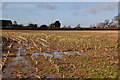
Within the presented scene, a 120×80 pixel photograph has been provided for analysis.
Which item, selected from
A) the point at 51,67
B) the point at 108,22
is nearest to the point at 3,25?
the point at 108,22

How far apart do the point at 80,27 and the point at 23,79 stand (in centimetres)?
5702

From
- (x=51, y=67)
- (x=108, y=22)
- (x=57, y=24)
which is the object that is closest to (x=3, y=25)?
(x=57, y=24)

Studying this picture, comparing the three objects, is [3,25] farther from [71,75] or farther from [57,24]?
[71,75]

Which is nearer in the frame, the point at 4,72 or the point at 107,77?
the point at 107,77

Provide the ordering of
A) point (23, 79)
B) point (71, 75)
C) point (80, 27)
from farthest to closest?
point (80, 27) → point (71, 75) → point (23, 79)

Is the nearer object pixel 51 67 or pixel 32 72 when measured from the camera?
pixel 32 72

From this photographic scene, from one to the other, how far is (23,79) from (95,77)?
2.36 m

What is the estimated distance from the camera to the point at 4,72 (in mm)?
6273

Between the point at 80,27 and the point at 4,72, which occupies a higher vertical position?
the point at 80,27

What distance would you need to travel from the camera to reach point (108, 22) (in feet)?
243

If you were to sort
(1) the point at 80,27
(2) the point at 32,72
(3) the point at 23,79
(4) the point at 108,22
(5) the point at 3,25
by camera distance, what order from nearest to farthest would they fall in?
(3) the point at 23,79
(2) the point at 32,72
(5) the point at 3,25
(1) the point at 80,27
(4) the point at 108,22

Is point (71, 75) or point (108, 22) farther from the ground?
point (108, 22)

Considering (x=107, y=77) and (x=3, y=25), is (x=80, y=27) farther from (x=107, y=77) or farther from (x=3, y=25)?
(x=107, y=77)

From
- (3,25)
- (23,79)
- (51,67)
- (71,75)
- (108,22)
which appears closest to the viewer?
(23,79)
